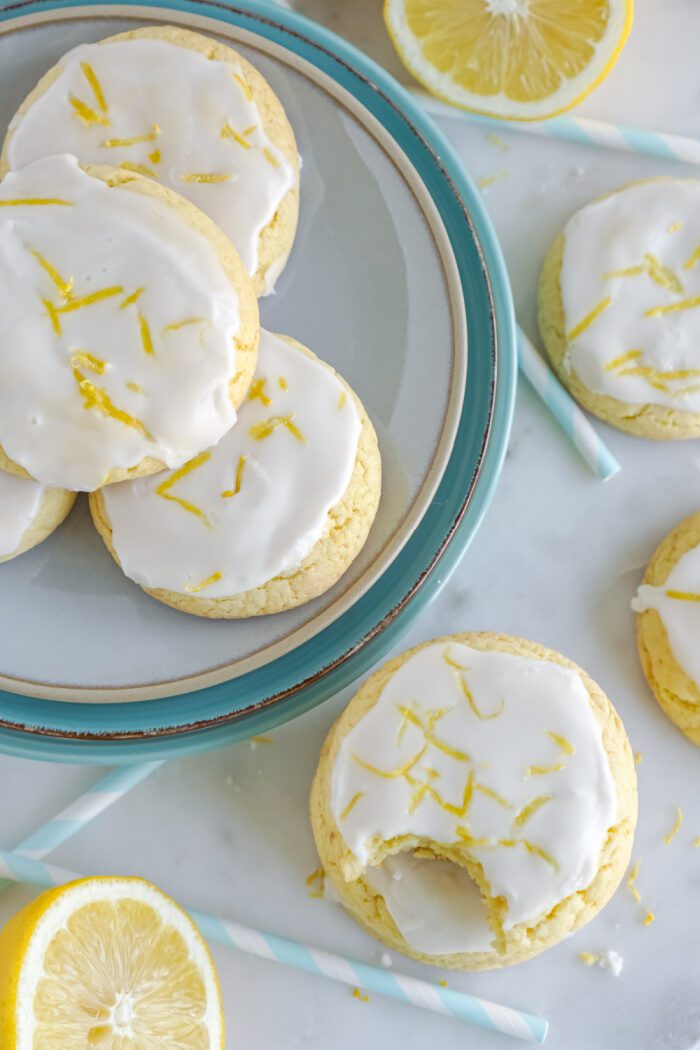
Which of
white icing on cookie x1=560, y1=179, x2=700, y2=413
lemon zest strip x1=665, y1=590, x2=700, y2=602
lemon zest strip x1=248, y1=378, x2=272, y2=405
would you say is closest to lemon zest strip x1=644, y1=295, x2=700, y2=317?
white icing on cookie x1=560, y1=179, x2=700, y2=413

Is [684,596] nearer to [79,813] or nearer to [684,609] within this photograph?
[684,609]

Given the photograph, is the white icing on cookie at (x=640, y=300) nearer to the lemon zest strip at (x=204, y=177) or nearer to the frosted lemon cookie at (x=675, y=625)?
the frosted lemon cookie at (x=675, y=625)

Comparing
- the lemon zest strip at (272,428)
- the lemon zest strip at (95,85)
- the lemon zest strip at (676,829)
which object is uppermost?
the lemon zest strip at (95,85)

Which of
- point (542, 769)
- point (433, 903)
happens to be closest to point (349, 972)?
point (433, 903)

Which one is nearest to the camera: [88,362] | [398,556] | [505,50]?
[88,362]

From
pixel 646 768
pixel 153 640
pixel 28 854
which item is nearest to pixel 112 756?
pixel 153 640

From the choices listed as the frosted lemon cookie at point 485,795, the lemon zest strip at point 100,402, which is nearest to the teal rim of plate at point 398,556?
the frosted lemon cookie at point 485,795

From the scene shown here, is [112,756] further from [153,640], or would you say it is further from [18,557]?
[18,557]
